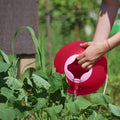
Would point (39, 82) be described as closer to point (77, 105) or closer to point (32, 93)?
point (32, 93)

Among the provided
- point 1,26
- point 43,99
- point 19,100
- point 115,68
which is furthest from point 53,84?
point 115,68

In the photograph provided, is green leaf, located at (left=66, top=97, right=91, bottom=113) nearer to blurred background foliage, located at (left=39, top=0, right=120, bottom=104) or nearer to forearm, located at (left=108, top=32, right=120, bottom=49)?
forearm, located at (left=108, top=32, right=120, bottom=49)

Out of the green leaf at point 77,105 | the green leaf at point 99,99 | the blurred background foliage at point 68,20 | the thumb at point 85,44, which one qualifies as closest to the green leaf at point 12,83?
the green leaf at point 77,105

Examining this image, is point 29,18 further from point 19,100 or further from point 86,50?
point 19,100

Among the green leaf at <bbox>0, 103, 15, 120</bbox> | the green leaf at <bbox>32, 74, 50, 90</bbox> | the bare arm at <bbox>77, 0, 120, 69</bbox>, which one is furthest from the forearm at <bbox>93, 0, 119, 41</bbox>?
the green leaf at <bbox>0, 103, 15, 120</bbox>

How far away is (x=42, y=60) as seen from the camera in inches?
61.6

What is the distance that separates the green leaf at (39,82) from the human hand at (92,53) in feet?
1.23

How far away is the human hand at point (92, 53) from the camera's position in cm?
170

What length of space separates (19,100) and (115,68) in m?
1.84

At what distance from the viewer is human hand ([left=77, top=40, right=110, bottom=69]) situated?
170cm

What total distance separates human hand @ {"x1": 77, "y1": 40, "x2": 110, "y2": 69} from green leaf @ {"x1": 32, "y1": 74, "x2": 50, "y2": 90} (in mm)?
376

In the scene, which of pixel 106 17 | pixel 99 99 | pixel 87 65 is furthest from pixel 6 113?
pixel 106 17

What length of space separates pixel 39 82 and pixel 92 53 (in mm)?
431

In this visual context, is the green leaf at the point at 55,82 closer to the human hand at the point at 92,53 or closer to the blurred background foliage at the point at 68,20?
the human hand at the point at 92,53
